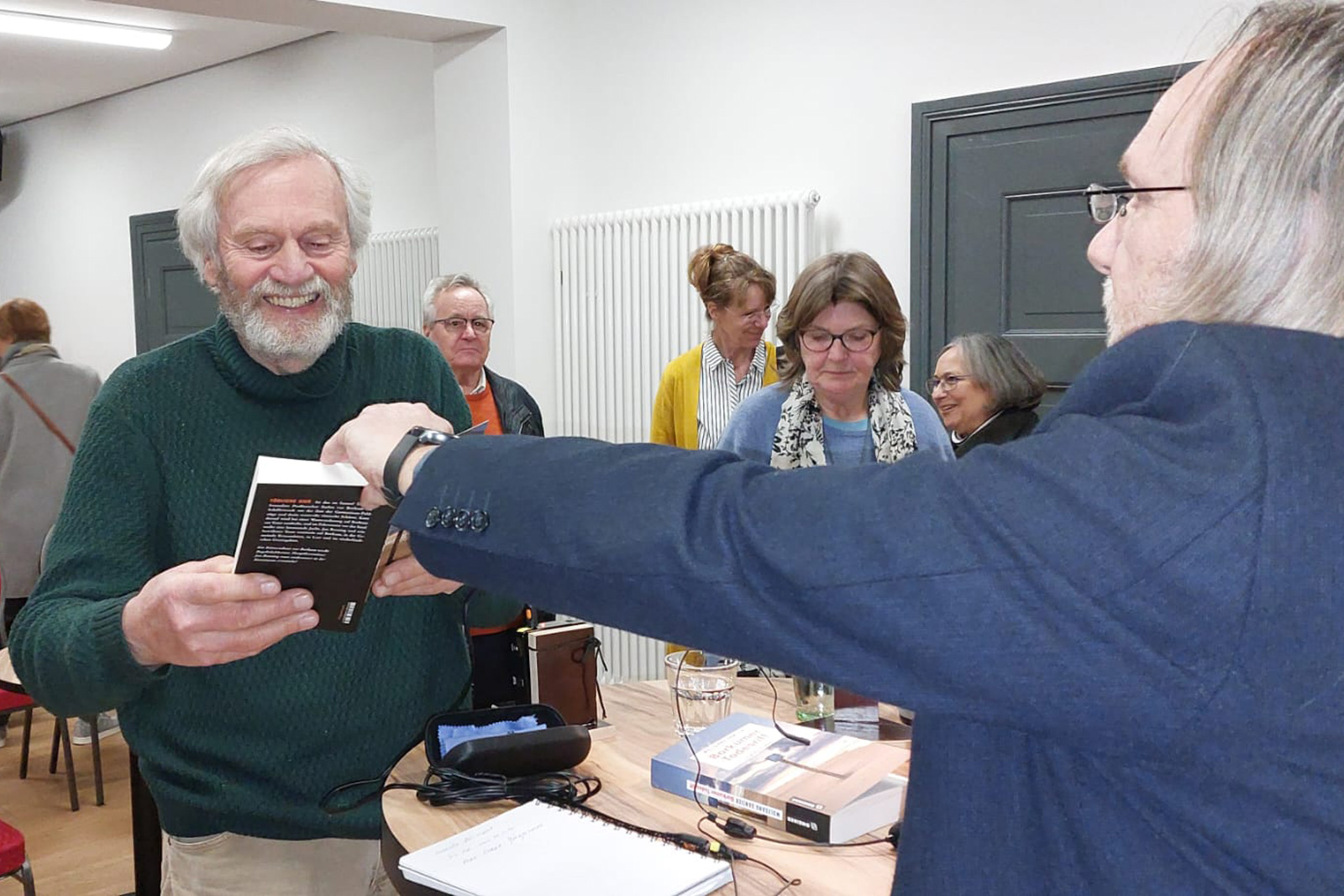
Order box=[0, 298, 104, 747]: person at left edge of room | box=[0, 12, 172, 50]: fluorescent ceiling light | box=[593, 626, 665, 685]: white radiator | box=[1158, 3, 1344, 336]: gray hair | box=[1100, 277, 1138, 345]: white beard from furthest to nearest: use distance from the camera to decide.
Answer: box=[0, 12, 172, 50]: fluorescent ceiling light < box=[593, 626, 665, 685]: white radiator < box=[0, 298, 104, 747]: person at left edge of room < box=[1100, 277, 1138, 345]: white beard < box=[1158, 3, 1344, 336]: gray hair

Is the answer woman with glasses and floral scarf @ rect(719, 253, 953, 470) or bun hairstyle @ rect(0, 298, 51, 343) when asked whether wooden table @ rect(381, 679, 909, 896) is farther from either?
bun hairstyle @ rect(0, 298, 51, 343)

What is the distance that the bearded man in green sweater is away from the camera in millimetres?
1617

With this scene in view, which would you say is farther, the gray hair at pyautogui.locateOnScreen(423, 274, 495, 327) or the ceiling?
the ceiling

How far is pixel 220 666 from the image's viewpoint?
5.46 ft

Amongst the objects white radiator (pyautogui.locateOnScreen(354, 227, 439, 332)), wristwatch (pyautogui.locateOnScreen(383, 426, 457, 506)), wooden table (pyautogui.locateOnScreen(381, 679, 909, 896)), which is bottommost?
wooden table (pyautogui.locateOnScreen(381, 679, 909, 896))

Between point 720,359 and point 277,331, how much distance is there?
264 cm

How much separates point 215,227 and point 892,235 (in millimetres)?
3140

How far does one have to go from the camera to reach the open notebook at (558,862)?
1.35m

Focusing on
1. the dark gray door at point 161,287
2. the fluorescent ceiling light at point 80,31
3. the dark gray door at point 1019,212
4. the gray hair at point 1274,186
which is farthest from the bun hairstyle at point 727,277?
the dark gray door at point 161,287

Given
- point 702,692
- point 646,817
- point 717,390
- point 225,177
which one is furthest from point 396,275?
point 646,817

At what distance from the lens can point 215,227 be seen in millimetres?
1807

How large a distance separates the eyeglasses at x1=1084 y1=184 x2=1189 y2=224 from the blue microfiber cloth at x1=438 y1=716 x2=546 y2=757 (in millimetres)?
1181

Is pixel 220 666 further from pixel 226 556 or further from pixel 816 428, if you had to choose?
pixel 816 428

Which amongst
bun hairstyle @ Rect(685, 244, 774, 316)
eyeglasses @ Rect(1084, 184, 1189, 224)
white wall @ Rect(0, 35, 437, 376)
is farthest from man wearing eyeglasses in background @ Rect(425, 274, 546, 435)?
eyeglasses @ Rect(1084, 184, 1189, 224)
